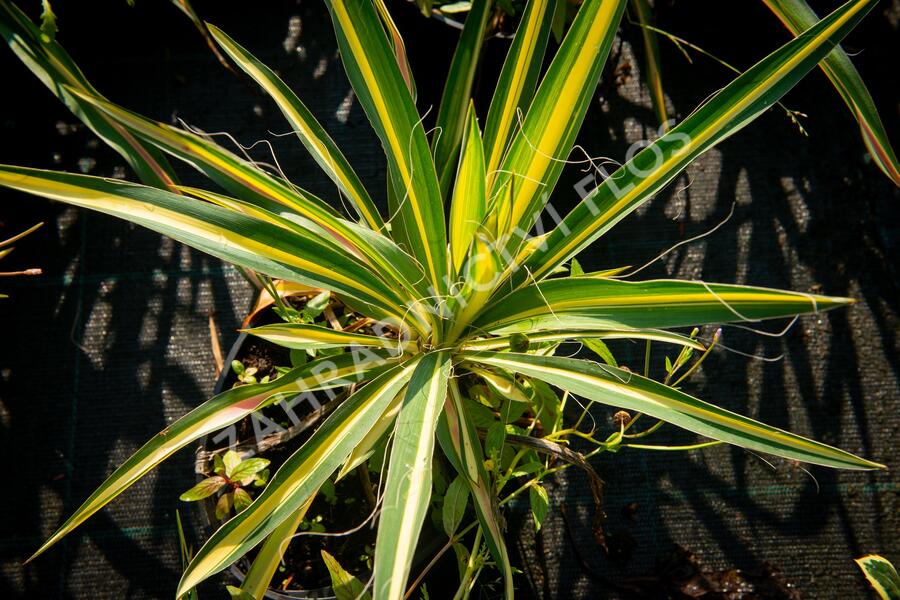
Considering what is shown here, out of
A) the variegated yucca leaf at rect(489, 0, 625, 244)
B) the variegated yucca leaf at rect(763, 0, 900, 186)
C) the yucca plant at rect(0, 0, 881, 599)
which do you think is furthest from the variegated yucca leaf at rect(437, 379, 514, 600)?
the variegated yucca leaf at rect(763, 0, 900, 186)

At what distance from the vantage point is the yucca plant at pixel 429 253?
604 mm

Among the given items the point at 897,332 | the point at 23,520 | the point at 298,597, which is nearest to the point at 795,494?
the point at 897,332

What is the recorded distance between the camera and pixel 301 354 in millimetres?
840

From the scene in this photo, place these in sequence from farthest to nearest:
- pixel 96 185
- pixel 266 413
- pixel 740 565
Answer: pixel 740 565 < pixel 266 413 < pixel 96 185

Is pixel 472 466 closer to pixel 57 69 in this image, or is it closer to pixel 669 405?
pixel 669 405

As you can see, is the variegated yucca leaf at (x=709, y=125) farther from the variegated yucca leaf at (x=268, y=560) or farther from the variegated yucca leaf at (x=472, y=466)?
the variegated yucca leaf at (x=268, y=560)

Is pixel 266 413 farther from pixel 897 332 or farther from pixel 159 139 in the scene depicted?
pixel 897 332

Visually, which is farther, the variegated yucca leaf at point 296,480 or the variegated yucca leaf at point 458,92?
the variegated yucca leaf at point 458,92

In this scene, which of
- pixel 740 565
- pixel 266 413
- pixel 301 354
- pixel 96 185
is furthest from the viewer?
pixel 740 565

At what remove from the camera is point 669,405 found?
2.14ft

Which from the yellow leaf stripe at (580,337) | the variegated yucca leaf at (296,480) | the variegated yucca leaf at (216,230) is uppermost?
the variegated yucca leaf at (216,230)

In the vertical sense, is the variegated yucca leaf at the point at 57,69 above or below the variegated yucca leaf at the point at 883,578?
above

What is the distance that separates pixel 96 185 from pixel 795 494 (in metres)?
Result: 1.29

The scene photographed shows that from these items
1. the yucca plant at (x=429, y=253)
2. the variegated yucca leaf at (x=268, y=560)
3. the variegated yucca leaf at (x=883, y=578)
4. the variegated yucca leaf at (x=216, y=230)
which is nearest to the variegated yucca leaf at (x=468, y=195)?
the yucca plant at (x=429, y=253)
